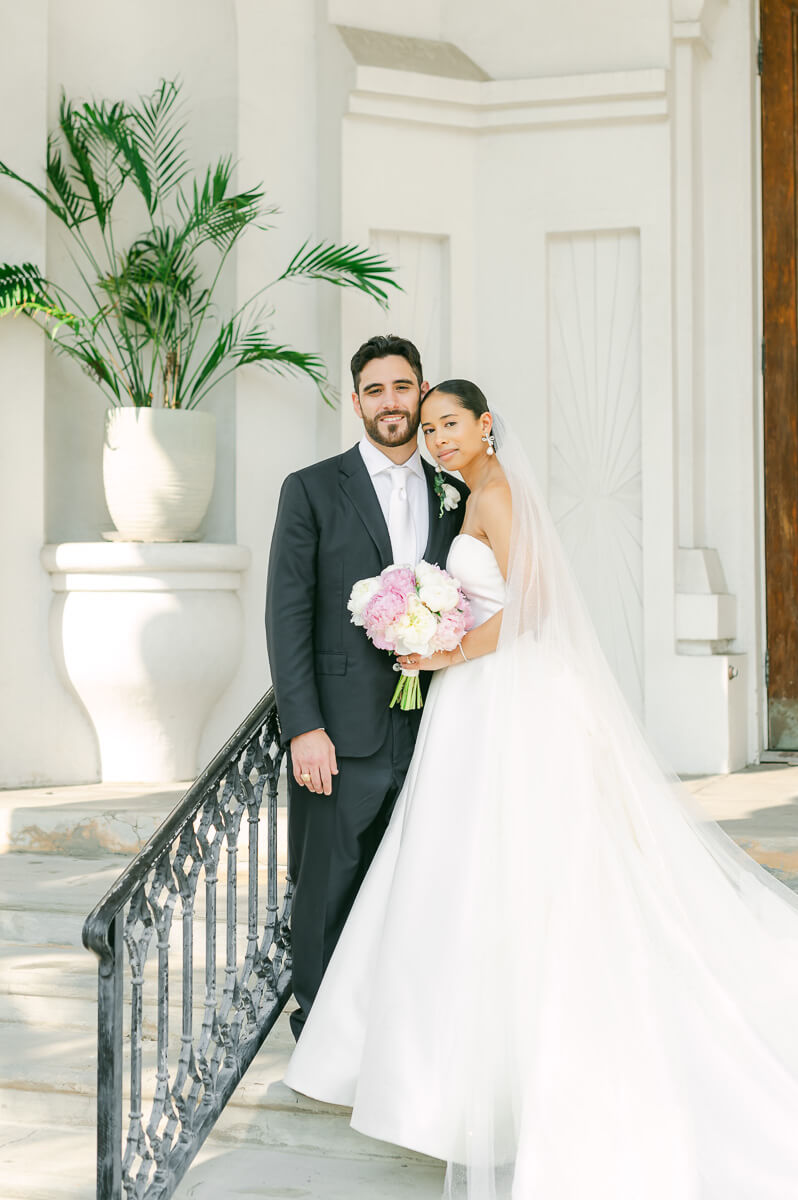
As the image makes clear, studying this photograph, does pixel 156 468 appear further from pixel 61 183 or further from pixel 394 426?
pixel 394 426

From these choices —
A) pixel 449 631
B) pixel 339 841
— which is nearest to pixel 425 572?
pixel 449 631

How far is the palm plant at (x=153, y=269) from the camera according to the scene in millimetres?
5855

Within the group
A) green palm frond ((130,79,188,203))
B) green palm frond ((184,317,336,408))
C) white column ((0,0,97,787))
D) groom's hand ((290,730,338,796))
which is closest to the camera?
groom's hand ((290,730,338,796))

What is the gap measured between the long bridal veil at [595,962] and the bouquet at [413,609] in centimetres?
15

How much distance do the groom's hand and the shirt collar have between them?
0.76 m

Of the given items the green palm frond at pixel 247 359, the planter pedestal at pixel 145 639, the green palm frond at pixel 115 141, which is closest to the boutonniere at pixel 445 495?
the green palm frond at pixel 247 359

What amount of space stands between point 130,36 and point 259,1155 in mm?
5576

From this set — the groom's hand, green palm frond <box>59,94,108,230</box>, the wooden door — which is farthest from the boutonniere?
the wooden door

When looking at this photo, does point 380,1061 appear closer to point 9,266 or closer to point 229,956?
point 229,956

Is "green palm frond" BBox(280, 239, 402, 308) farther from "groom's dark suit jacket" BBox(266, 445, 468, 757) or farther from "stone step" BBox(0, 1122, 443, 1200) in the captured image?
"stone step" BBox(0, 1122, 443, 1200)

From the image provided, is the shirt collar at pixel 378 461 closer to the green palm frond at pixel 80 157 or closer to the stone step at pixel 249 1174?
the stone step at pixel 249 1174

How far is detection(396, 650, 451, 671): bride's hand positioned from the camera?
3.19 metres

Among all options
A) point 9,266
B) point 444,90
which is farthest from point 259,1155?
point 444,90

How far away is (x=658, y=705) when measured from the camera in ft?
20.0
